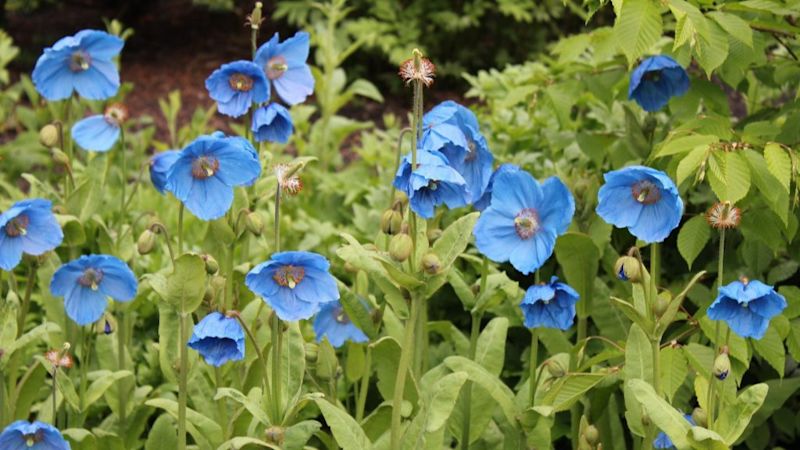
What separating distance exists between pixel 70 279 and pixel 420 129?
885mm

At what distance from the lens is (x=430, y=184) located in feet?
6.48

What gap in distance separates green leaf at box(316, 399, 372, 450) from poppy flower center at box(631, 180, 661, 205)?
69cm

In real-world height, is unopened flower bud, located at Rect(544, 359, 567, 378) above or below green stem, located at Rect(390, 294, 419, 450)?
below

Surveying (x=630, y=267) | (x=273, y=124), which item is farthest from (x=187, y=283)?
(x=630, y=267)

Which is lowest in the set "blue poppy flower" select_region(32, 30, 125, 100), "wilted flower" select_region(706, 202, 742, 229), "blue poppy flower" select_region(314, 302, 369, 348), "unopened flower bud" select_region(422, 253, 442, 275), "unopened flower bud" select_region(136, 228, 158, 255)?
"blue poppy flower" select_region(314, 302, 369, 348)

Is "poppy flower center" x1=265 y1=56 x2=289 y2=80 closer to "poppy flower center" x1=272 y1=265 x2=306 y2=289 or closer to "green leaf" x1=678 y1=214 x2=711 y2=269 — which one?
"poppy flower center" x1=272 y1=265 x2=306 y2=289

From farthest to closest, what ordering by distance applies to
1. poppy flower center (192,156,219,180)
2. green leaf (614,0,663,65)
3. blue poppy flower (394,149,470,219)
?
green leaf (614,0,663,65) < poppy flower center (192,156,219,180) < blue poppy flower (394,149,470,219)

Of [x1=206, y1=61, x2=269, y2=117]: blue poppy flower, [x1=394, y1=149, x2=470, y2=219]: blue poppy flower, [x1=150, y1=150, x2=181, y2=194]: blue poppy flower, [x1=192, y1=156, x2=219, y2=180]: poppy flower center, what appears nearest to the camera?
[x1=394, y1=149, x2=470, y2=219]: blue poppy flower

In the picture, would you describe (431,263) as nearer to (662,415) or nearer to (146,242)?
(662,415)

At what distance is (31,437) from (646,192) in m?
1.26

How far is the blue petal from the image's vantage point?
8.92ft

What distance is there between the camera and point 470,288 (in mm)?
2578

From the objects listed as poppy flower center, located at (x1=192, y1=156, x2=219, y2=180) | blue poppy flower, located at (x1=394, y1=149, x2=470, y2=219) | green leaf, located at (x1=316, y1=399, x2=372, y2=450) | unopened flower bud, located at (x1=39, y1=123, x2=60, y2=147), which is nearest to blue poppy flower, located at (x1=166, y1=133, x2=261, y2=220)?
poppy flower center, located at (x1=192, y1=156, x2=219, y2=180)

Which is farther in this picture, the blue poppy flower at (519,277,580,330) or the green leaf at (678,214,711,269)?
the green leaf at (678,214,711,269)
